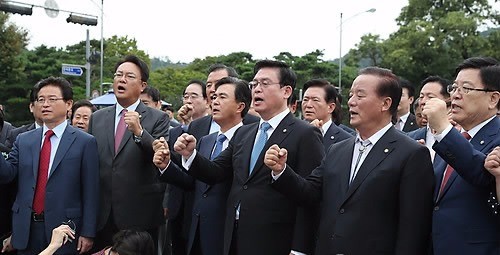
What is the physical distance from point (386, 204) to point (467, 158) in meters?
0.64

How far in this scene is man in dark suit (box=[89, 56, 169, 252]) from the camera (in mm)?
5555

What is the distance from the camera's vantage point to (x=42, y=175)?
17.8 feet

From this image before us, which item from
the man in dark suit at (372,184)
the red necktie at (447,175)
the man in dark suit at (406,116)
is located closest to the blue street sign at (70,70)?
the man in dark suit at (406,116)

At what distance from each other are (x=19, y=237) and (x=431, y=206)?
3.49 metres

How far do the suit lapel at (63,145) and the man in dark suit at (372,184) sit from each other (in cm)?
220

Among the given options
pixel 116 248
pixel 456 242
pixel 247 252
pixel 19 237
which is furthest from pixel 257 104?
pixel 19 237

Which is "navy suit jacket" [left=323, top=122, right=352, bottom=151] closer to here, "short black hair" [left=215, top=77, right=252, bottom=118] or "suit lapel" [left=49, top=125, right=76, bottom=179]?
"short black hair" [left=215, top=77, right=252, bottom=118]

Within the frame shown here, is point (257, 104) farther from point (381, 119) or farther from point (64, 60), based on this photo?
point (64, 60)

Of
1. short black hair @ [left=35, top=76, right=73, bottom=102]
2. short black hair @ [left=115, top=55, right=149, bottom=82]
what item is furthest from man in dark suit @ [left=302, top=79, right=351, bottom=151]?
short black hair @ [left=35, top=76, right=73, bottom=102]

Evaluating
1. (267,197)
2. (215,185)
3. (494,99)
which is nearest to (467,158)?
(494,99)

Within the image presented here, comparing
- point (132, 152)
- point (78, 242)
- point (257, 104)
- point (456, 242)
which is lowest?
point (78, 242)

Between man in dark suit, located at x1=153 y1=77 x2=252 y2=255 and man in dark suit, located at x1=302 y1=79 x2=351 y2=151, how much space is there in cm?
136

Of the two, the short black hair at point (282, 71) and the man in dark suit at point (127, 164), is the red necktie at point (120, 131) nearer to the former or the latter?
the man in dark suit at point (127, 164)

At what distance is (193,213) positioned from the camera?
569cm
